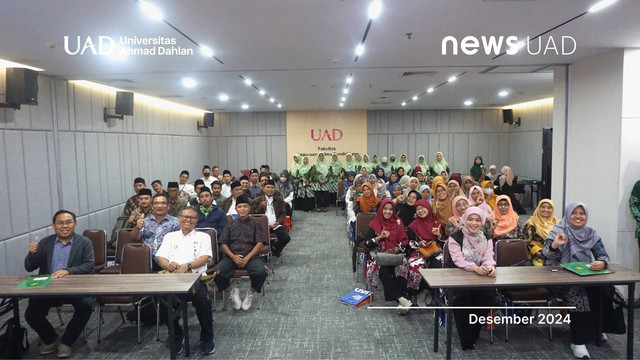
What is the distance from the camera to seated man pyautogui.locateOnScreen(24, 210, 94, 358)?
12.6ft

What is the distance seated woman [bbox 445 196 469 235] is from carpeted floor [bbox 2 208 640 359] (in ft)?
3.82

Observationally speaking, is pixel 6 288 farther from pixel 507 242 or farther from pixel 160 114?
pixel 160 114

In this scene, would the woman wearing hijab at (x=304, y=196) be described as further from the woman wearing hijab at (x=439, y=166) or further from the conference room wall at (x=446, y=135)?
the woman wearing hijab at (x=439, y=166)

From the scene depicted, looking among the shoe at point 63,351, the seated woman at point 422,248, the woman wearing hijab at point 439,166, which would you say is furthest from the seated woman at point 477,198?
the woman wearing hijab at point 439,166

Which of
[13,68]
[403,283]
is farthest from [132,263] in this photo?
[13,68]

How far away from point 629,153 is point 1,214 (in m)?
8.58

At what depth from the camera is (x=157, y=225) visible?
15.9 feet

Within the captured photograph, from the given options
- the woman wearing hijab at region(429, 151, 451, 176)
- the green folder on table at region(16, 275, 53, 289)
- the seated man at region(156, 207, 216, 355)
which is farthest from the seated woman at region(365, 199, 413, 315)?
the woman wearing hijab at region(429, 151, 451, 176)

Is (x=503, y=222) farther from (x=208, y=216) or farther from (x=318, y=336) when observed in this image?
(x=208, y=216)

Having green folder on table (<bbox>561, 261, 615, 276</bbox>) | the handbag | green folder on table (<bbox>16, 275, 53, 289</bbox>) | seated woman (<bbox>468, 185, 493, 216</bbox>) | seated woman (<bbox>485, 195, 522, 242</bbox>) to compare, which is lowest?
the handbag

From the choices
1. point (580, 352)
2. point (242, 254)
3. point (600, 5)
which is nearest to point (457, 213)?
point (580, 352)

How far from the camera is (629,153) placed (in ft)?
16.7

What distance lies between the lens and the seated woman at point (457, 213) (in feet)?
16.7

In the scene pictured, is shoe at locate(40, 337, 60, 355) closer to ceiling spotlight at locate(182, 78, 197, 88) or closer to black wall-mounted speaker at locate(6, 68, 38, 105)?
black wall-mounted speaker at locate(6, 68, 38, 105)
